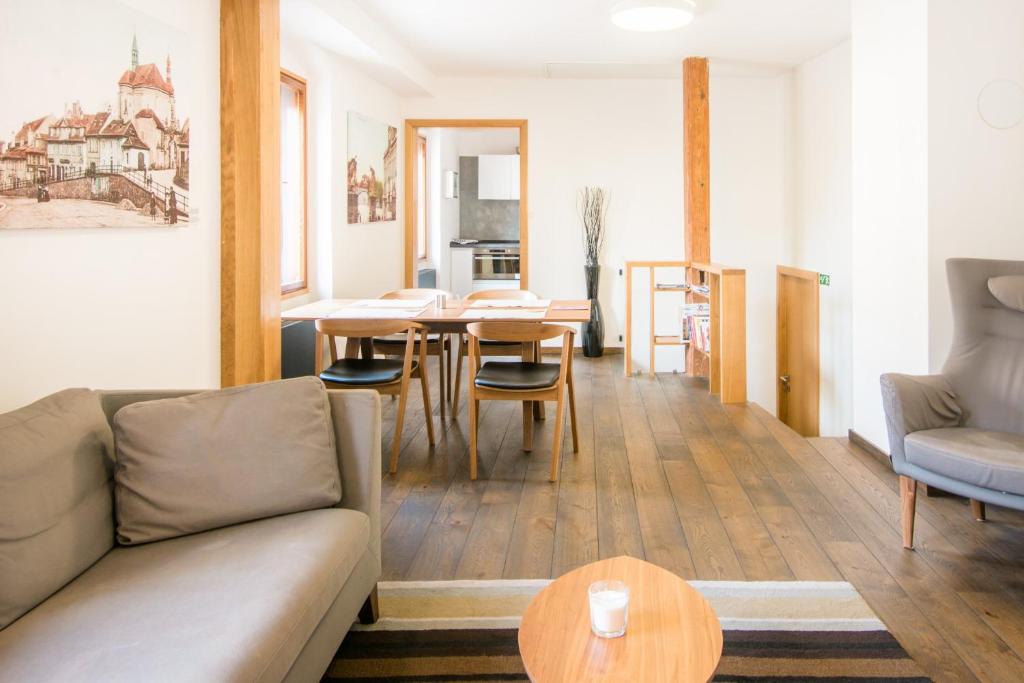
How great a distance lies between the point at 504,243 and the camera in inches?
423

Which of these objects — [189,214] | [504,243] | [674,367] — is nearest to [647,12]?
[189,214]

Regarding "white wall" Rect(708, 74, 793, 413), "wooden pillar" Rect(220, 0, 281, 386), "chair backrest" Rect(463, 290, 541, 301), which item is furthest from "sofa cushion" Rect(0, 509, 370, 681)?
"white wall" Rect(708, 74, 793, 413)

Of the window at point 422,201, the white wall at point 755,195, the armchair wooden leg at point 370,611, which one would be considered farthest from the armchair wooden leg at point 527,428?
the window at point 422,201

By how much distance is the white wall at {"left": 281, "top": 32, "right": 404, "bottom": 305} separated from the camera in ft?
19.0

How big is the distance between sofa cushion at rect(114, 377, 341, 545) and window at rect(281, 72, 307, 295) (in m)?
3.33

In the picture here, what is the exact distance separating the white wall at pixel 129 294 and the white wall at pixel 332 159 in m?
2.15

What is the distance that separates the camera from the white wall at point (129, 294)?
96.0 inches

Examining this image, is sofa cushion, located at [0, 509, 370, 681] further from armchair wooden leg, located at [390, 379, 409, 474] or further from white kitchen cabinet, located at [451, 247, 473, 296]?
white kitchen cabinet, located at [451, 247, 473, 296]

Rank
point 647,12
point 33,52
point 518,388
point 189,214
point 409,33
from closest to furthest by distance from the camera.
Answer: point 33,52, point 189,214, point 518,388, point 647,12, point 409,33

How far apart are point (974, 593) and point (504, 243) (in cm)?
846

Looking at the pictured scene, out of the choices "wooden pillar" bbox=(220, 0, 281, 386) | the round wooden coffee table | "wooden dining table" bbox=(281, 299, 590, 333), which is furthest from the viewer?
"wooden dining table" bbox=(281, 299, 590, 333)

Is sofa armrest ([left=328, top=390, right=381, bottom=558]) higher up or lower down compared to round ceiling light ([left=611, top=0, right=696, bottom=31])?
lower down

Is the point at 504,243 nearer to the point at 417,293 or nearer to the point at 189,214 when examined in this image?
the point at 417,293

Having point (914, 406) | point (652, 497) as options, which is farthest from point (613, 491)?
point (914, 406)
